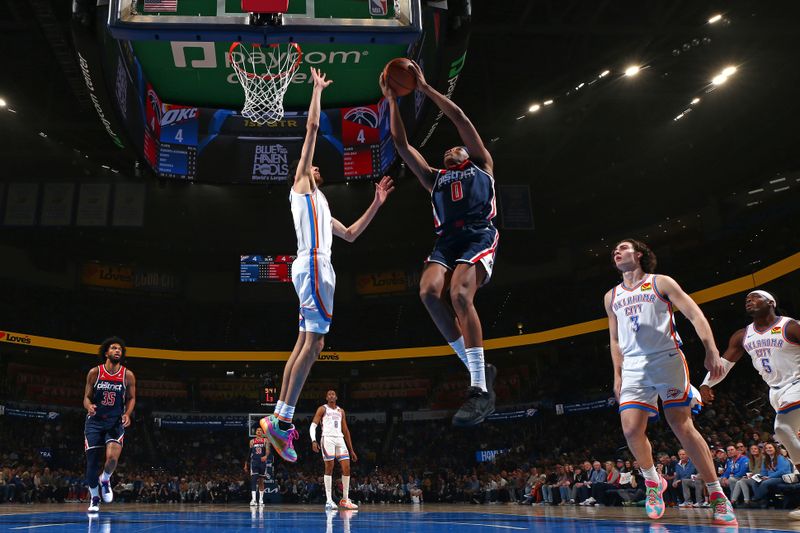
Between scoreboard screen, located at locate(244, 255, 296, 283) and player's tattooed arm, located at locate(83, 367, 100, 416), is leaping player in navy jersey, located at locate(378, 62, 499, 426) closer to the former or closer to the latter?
player's tattooed arm, located at locate(83, 367, 100, 416)

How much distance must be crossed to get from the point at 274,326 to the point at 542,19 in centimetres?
1971

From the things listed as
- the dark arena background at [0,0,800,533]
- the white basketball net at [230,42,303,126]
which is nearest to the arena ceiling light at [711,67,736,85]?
the dark arena background at [0,0,800,533]

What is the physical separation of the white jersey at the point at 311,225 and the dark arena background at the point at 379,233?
1753 millimetres

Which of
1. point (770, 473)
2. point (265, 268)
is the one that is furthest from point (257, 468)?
point (770, 473)

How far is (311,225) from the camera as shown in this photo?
17.6 feet

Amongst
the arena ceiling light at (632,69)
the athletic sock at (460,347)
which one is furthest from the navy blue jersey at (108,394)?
the arena ceiling light at (632,69)

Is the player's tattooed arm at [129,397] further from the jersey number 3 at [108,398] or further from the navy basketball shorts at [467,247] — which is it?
the navy basketball shorts at [467,247]

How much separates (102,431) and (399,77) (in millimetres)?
5971

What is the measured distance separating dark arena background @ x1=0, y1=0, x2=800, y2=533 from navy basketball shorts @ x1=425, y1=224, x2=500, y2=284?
2.26 m

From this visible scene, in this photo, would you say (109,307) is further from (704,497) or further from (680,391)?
(680,391)

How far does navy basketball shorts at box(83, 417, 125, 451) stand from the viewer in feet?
26.9

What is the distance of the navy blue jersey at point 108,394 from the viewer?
8.26 m

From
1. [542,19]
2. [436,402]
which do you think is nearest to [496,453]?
[436,402]

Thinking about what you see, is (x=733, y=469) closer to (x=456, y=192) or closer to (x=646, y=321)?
(x=646, y=321)
